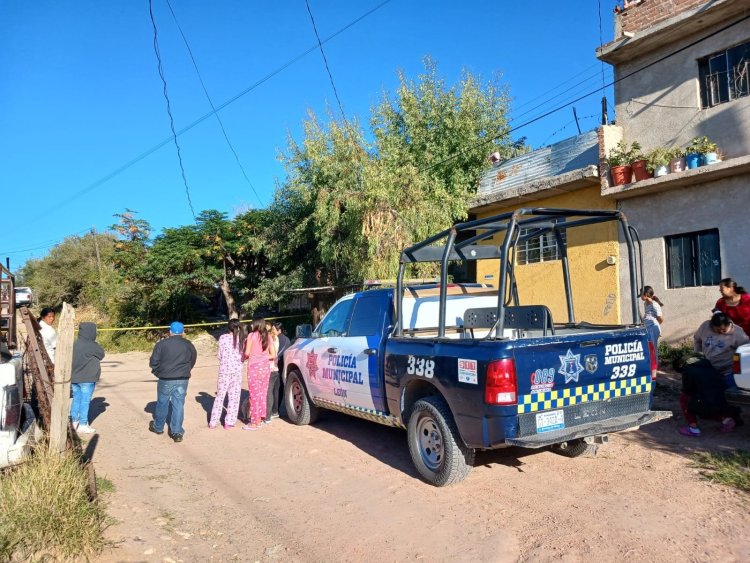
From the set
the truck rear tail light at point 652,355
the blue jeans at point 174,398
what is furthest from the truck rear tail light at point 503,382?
the blue jeans at point 174,398

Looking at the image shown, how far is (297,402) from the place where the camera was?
27.1 feet

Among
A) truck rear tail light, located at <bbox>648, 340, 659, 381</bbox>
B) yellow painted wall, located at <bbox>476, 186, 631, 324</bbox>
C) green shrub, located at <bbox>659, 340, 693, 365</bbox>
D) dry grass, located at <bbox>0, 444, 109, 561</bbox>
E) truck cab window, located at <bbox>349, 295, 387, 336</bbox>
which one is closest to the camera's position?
dry grass, located at <bbox>0, 444, 109, 561</bbox>

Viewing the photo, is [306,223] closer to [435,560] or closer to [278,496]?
[278,496]

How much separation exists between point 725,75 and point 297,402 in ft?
31.3

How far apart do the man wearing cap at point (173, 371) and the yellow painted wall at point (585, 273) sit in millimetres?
8043

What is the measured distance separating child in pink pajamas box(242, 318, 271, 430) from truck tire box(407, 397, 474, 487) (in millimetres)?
3315

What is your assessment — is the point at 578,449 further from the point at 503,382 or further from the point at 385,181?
the point at 385,181

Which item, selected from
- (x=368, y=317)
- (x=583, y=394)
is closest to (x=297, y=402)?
(x=368, y=317)

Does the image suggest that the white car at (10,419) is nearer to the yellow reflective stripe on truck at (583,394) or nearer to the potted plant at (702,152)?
the yellow reflective stripe on truck at (583,394)

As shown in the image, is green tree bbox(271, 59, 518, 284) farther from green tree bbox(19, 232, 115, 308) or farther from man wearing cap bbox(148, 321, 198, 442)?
green tree bbox(19, 232, 115, 308)

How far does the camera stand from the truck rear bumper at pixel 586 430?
14.7 ft

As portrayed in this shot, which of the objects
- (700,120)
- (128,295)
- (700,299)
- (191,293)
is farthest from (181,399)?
(128,295)

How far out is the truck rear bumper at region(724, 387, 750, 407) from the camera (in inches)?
224

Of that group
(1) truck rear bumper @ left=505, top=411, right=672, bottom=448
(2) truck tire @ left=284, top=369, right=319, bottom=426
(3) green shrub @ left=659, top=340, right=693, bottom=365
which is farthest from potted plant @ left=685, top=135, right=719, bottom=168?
(2) truck tire @ left=284, top=369, right=319, bottom=426
